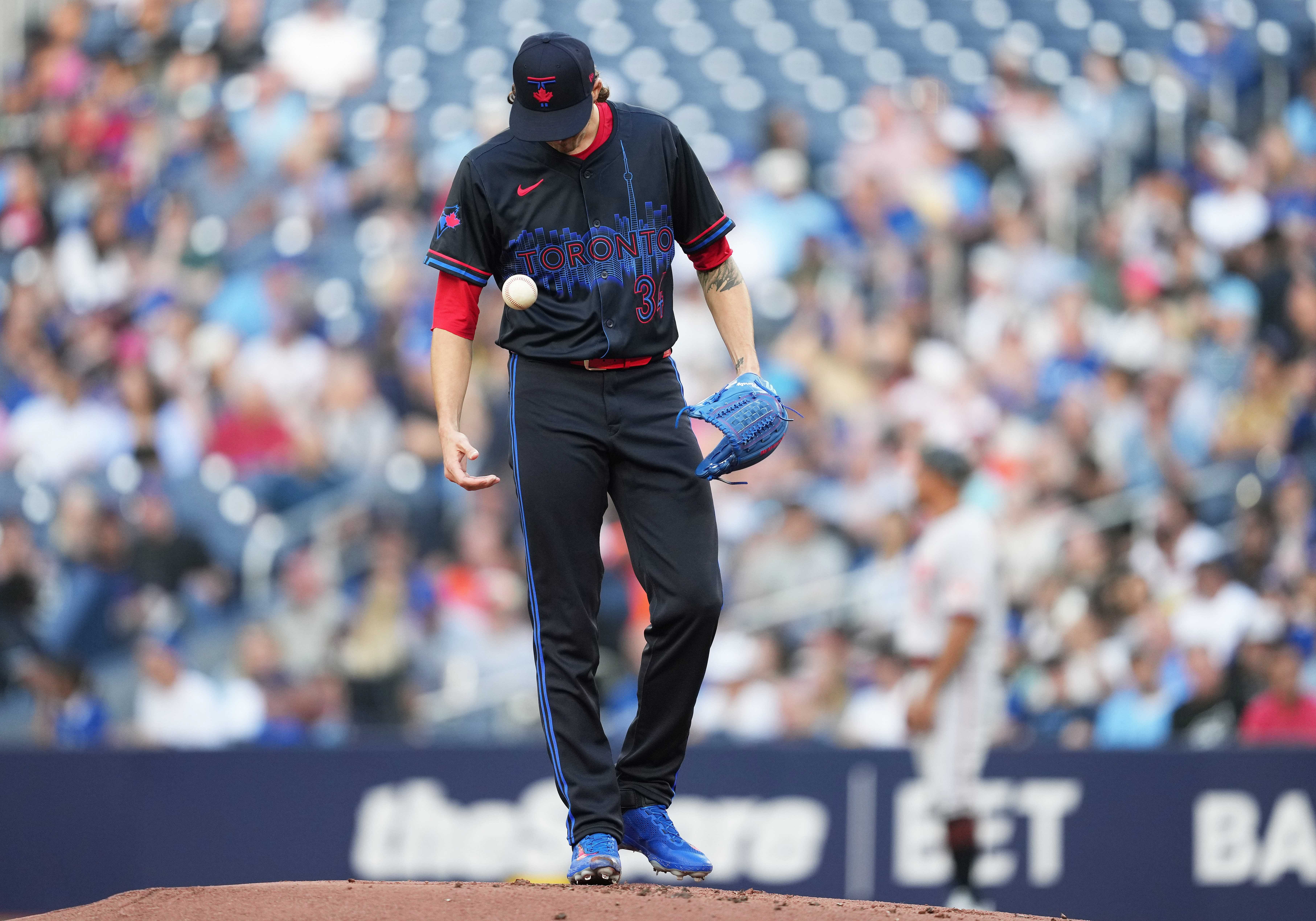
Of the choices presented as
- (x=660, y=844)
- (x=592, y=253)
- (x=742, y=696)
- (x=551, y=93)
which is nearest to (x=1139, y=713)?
(x=742, y=696)

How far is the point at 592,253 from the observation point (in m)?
3.96

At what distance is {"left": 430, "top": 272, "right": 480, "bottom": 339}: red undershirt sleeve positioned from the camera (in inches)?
160

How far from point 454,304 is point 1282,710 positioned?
5.83m

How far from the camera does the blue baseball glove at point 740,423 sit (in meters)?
3.95

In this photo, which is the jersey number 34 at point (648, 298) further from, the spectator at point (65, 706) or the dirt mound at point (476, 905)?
the spectator at point (65, 706)

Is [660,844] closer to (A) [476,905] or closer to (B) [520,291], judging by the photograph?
(A) [476,905]

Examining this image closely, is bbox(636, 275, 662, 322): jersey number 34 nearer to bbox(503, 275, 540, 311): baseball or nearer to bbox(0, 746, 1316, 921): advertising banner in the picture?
bbox(503, 275, 540, 311): baseball

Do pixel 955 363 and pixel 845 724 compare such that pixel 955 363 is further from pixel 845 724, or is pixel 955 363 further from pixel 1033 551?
pixel 845 724

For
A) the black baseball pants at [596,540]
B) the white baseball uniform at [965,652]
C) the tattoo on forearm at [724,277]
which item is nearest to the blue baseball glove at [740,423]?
the black baseball pants at [596,540]

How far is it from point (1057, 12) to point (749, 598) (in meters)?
5.81

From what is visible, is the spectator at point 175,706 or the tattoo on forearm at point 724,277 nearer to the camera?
the tattoo on forearm at point 724,277

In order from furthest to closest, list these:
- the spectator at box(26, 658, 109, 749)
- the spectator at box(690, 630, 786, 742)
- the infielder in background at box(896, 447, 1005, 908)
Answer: the spectator at box(26, 658, 109, 749) < the spectator at box(690, 630, 786, 742) < the infielder in background at box(896, 447, 1005, 908)

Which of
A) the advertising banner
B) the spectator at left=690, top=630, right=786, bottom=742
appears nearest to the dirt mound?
the advertising banner

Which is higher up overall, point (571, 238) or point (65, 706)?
point (571, 238)
